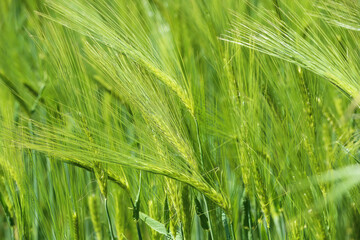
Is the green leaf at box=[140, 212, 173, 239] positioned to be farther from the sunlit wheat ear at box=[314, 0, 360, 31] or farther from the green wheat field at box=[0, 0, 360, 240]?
the sunlit wheat ear at box=[314, 0, 360, 31]

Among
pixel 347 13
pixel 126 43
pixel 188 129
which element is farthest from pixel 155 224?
pixel 347 13

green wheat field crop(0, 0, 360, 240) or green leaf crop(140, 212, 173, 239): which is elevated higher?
green wheat field crop(0, 0, 360, 240)

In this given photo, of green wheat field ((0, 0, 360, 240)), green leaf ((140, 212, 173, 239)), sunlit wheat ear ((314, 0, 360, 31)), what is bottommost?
green leaf ((140, 212, 173, 239))

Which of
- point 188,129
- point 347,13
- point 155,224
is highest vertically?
point 347,13

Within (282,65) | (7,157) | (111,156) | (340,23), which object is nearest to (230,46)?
(282,65)

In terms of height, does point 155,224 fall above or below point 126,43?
below

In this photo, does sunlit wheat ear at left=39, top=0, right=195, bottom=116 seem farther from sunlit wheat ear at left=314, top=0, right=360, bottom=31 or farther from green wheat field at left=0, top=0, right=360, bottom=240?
sunlit wheat ear at left=314, top=0, right=360, bottom=31

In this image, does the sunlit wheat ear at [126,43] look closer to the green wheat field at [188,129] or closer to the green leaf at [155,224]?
the green wheat field at [188,129]

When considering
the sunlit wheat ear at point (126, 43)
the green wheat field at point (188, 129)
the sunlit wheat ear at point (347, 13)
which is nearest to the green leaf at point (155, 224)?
the green wheat field at point (188, 129)

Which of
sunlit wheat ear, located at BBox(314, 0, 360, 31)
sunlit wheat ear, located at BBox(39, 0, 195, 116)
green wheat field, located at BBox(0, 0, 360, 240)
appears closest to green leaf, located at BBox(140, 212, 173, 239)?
green wheat field, located at BBox(0, 0, 360, 240)

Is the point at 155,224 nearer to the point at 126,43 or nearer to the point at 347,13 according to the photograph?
the point at 126,43

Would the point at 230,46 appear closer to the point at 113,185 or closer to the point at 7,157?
the point at 113,185

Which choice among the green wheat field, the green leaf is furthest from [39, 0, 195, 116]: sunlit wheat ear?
the green leaf

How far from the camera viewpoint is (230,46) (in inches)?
40.2
